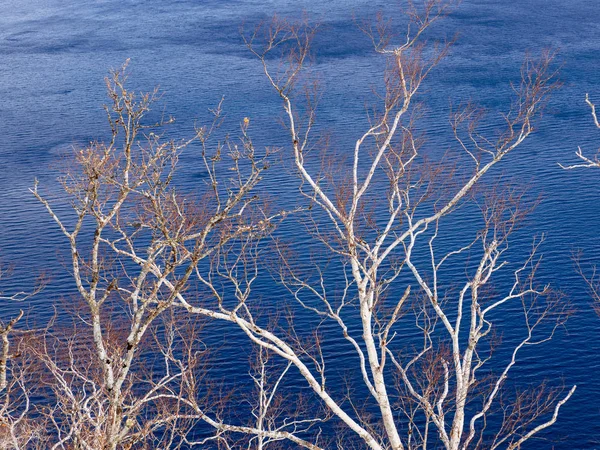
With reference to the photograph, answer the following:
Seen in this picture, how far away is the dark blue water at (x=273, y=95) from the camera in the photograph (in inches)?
1380

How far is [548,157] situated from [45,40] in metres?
54.2

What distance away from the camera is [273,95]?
5825cm

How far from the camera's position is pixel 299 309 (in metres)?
33.5

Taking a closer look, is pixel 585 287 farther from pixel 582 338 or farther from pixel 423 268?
pixel 423 268

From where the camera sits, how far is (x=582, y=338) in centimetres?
3067

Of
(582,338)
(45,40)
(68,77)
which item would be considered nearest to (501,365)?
(582,338)

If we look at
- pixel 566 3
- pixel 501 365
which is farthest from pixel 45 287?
pixel 566 3

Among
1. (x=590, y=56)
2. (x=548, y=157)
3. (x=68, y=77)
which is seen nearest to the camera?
(x=548, y=157)

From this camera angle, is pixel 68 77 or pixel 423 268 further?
pixel 68 77

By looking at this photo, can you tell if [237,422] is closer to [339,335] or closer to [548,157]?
[339,335]

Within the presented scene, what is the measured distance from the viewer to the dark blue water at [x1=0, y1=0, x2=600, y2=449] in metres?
35.1

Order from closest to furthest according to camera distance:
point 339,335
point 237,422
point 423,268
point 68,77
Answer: point 237,422
point 339,335
point 423,268
point 68,77

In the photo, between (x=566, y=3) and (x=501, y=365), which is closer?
(x=501, y=365)

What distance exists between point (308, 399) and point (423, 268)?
999 cm
